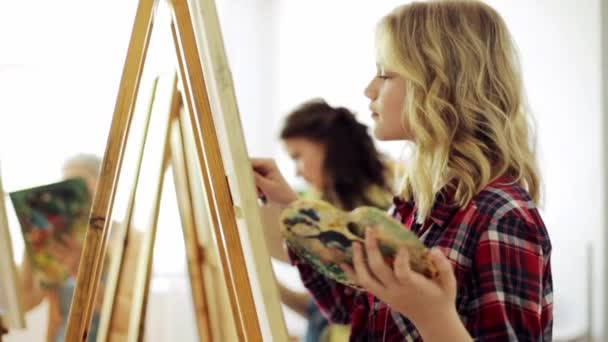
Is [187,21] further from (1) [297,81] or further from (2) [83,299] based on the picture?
(1) [297,81]

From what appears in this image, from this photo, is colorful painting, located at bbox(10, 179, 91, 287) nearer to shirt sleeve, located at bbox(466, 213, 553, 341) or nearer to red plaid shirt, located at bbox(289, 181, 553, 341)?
red plaid shirt, located at bbox(289, 181, 553, 341)

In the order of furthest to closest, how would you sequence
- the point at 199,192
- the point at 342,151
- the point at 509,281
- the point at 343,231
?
1. the point at 342,151
2. the point at 199,192
3. the point at 509,281
4. the point at 343,231

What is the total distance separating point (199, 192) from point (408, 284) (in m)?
0.48

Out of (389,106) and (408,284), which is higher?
(389,106)

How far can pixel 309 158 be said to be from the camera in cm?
214

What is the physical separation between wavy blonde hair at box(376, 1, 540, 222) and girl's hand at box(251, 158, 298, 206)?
0.78 ft

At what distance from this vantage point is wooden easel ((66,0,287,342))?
2.34 feet

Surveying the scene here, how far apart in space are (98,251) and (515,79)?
56 centimetres

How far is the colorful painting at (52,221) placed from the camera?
46.7 inches

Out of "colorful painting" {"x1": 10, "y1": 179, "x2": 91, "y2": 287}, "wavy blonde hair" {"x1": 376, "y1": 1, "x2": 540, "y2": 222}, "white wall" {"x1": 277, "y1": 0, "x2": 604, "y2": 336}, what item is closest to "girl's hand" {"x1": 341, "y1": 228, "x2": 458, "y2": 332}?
"wavy blonde hair" {"x1": 376, "y1": 1, "x2": 540, "y2": 222}

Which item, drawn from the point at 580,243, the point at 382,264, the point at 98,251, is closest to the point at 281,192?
the point at 98,251

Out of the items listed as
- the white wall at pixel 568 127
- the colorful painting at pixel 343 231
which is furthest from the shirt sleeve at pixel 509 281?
the white wall at pixel 568 127

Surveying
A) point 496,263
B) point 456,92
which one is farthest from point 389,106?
point 496,263

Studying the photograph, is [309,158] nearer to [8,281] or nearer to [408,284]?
[8,281]
